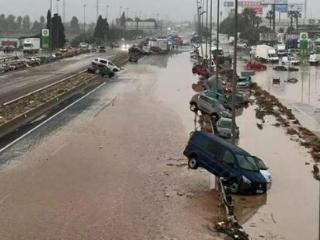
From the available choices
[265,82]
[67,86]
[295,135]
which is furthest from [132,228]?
[265,82]

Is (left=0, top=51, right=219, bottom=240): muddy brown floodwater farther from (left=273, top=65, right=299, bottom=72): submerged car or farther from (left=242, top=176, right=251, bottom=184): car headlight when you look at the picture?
(left=273, top=65, right=299, bottom=72): submerged car

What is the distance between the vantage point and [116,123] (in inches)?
1603

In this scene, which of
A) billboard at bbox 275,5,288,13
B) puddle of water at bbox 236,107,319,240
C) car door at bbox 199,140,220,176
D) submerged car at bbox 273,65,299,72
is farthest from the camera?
billboard at bbox 275,5,288,13

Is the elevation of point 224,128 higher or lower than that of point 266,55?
lower

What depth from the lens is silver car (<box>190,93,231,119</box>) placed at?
42.6 meters

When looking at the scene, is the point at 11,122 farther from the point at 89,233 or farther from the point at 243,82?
the point at 243,82

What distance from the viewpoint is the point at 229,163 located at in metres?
24.5

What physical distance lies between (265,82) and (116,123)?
144 feet

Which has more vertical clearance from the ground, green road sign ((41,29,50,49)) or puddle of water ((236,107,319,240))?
green road sign ((41,29,50,49))

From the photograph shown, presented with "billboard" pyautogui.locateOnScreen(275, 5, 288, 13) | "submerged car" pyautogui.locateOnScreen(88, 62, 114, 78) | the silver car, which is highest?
"billboard" pyautogui.locateOnScreen(275, 5, 288, 13)

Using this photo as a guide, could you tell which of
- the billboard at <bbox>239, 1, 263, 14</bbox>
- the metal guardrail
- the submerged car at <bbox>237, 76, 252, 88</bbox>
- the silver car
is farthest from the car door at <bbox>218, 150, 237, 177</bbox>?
the billboard at <bbox>239, 1, 263, 14</bbox>

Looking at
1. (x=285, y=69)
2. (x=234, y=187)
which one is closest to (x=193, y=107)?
(x=234, y=187)

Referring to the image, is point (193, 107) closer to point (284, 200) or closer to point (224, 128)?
point (224, 128)

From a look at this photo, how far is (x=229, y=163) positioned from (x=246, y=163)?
0.68 meters
